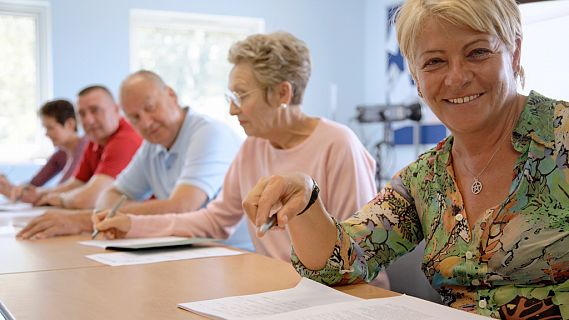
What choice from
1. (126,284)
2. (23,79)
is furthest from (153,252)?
Result: (23,79)

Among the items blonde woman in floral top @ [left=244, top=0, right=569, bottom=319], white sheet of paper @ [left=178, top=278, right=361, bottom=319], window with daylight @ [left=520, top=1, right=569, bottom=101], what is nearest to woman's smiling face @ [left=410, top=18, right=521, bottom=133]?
blonde woman in floral top @ [left=244, top=0, right=569, bottom=319]

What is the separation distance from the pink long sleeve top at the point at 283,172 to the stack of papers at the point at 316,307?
0.67 metres

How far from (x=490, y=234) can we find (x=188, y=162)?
156 centimetres

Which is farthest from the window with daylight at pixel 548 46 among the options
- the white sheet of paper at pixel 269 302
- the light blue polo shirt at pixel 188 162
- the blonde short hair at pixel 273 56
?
the light blue polo shirt at pixel 188 162

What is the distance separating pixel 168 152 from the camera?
109 inches

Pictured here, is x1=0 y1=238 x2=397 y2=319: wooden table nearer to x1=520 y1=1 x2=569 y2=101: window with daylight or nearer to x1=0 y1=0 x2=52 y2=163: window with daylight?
x1=520 y1=1 x2=569 y2=101: window with daylight

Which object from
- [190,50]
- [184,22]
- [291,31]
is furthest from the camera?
[291,31]

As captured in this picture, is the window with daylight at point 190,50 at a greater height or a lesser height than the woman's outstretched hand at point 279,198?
greater

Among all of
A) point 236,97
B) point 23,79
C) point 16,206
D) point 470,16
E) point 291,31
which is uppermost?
point 291,31

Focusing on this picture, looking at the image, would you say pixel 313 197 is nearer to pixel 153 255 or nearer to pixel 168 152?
pixel 153 255

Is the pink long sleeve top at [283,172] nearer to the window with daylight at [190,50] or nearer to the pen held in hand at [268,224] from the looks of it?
the pen held in hand at [268,224]

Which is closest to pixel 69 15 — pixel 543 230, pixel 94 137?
pixel 94 137

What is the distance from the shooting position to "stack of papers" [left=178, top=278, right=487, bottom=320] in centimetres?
99

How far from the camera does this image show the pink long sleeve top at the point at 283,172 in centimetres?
185
